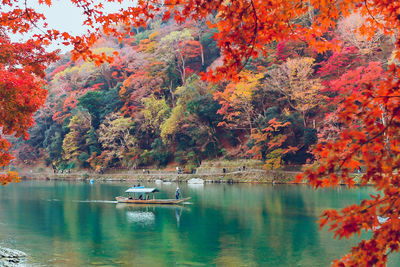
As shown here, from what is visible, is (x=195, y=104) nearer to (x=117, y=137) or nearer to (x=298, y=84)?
(x=298, y=84)

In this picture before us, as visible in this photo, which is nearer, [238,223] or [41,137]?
[238,223]

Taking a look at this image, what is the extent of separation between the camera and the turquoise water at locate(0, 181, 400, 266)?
8766mm

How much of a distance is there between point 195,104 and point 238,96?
517 cm

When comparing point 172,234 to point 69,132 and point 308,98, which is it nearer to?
point 308,98

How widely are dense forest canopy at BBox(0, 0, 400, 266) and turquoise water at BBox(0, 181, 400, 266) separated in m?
2.44

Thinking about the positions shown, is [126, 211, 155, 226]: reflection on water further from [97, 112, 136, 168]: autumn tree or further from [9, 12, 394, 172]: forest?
[97, 112, 136, 168]: autumn tree

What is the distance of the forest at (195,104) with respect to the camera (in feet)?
83.6

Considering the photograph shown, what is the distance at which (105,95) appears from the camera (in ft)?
136

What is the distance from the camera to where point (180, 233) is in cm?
1169

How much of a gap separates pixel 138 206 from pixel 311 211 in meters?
9.39

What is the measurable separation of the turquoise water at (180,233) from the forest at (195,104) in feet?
24.8

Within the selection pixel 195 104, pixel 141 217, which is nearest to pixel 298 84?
pixel 195 104

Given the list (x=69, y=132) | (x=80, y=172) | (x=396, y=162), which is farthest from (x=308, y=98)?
(x=69, y=132)

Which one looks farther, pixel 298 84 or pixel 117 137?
pixel 117 137
